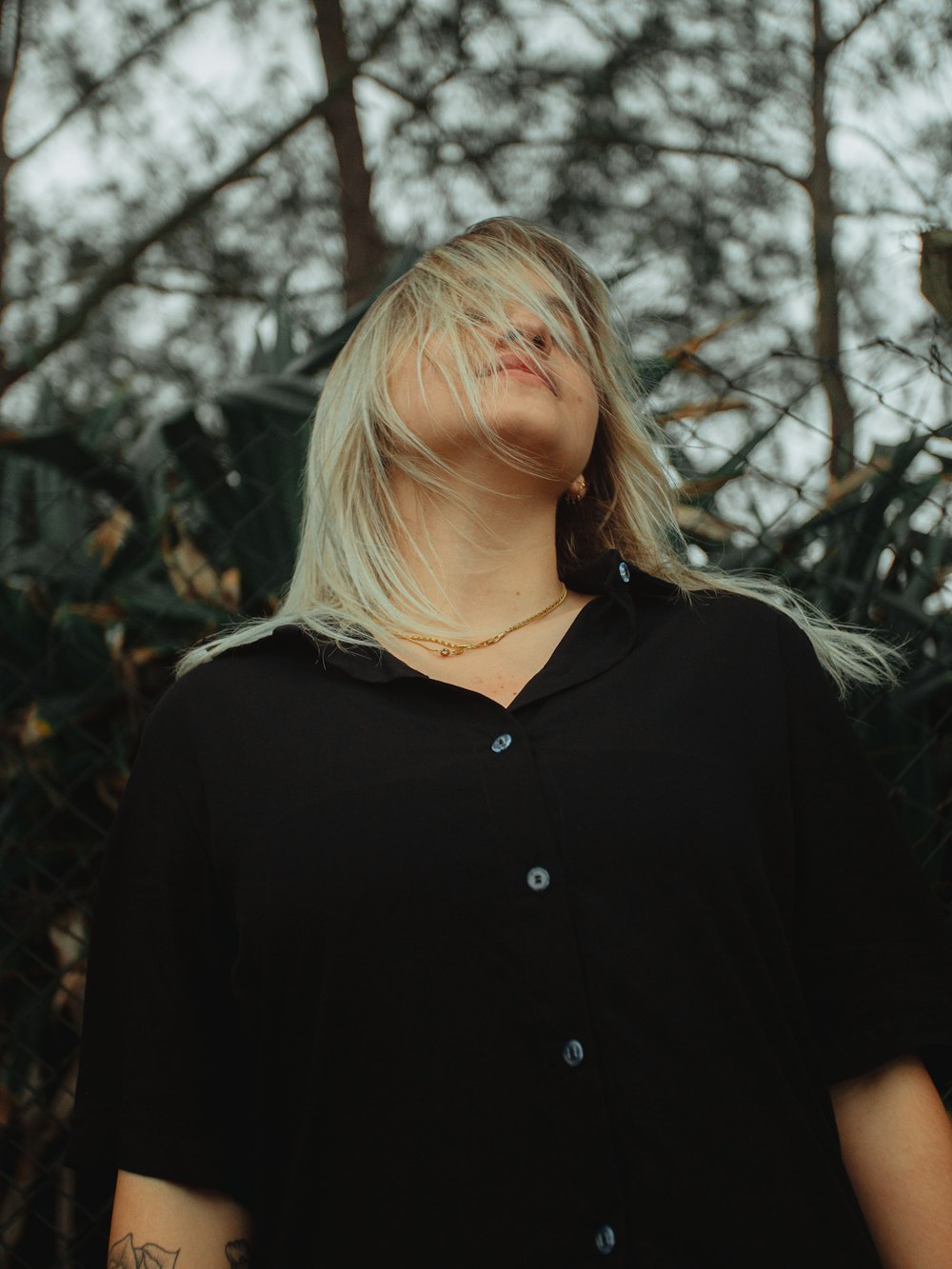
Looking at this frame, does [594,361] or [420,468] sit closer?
[420,468]

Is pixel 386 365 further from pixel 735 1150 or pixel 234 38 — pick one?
pixel 234 38

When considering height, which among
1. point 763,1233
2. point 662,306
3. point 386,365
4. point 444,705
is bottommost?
point 763,1233

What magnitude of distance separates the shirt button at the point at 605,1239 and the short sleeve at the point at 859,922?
32 centimetres

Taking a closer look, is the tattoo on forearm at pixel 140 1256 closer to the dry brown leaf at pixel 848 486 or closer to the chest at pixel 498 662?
the chest at pixel 498 662

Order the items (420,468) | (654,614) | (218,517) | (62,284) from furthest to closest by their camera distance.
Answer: (62,284), (218,517), (420,468), (654,614)

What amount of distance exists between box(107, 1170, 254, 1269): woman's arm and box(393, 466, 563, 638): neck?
0.74 meters

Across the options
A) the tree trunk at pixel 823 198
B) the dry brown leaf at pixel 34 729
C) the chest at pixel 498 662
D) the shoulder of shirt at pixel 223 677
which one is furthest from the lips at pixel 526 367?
the tree trunk at pixel 823 198

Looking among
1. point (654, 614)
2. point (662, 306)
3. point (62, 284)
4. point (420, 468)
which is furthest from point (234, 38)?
point (654, 614)

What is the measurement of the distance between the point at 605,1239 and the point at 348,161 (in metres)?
3.76

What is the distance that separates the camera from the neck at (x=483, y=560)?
1.58 meters

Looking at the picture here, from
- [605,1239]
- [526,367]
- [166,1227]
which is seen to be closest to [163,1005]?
[166,1227]

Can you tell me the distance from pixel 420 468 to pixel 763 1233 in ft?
3.20

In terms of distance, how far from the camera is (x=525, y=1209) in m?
1.13

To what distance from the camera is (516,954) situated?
3.88ft
